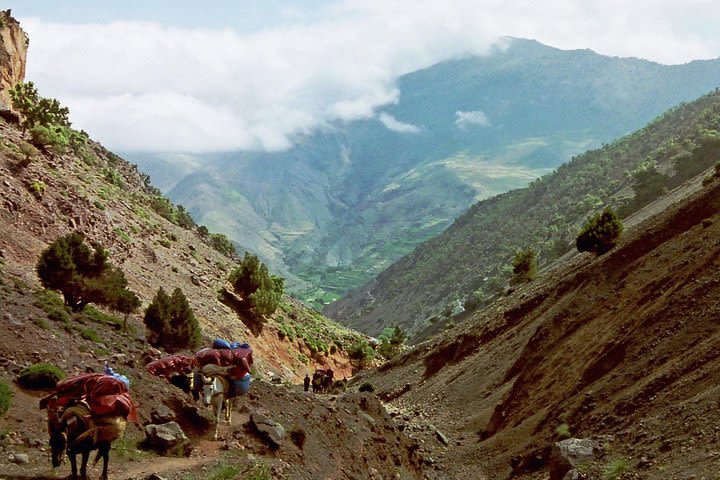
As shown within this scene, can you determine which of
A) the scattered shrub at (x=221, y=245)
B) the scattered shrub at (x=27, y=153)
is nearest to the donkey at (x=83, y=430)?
→ the scattered shrub at (x=27, y=153)

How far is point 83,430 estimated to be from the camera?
10680 mm

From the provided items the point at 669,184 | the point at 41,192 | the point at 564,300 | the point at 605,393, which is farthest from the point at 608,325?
the point at 669,184

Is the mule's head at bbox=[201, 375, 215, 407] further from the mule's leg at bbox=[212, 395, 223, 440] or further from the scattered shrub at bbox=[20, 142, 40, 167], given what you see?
the scattered shrub at bbox=[20, 142, 40, 167]

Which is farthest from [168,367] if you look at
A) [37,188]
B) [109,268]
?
[37,188]

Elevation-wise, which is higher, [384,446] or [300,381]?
[384,446]

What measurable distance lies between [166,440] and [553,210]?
16442 cm

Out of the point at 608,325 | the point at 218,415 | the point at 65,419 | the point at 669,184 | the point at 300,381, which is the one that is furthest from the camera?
the point at 669,184

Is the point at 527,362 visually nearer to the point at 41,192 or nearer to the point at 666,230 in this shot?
the point at 666,230

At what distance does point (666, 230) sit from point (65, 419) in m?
29.0

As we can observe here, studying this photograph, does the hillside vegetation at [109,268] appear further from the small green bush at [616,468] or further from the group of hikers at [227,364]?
the small green bush at [616,468]

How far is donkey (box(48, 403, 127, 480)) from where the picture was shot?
10.7 m

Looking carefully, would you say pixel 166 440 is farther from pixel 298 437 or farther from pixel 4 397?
pixel 298 437

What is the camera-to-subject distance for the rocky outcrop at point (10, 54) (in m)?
58.0

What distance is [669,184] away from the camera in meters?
98.6
